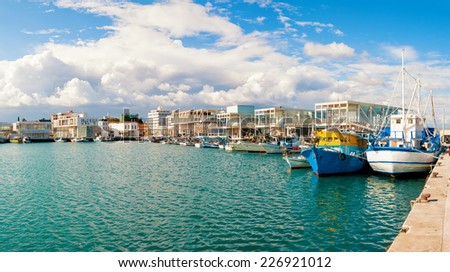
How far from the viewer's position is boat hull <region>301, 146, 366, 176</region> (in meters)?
34.0

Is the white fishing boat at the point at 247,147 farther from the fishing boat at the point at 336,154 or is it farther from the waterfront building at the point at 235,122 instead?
the waterfront building at the point at 235,122

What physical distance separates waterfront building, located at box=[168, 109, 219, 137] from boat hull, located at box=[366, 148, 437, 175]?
12449 cm

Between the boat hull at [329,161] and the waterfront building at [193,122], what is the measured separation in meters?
121

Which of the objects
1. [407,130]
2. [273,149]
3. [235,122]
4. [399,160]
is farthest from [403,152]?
[235,122]

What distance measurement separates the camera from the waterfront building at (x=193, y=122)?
536 feet

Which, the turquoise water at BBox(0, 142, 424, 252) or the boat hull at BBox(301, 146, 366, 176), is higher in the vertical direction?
the boat hull at BBox(301, 146, 366, 176)

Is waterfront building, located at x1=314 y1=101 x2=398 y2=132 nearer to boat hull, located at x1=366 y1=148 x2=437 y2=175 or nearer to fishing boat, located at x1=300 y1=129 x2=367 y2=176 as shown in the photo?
fishing boat, located at x1=300 y1=129 x2=367 y2=176

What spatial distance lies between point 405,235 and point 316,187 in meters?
17.4

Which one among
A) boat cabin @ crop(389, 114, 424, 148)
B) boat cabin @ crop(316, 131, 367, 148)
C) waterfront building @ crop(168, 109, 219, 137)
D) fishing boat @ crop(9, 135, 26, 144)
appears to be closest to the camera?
boat cabin @ crop(389, 114, 424, 148)

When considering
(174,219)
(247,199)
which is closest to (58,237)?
(174,219)

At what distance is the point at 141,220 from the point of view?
18.5 m

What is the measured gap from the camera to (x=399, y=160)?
3123cm

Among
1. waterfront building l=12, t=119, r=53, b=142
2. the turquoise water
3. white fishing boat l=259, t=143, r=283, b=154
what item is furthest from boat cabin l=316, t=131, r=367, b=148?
waterfront building l=12, t=119, r=53, b=142

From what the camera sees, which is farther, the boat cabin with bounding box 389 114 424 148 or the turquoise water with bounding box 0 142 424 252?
the boat cabin with bounding box 389 114 424 148
